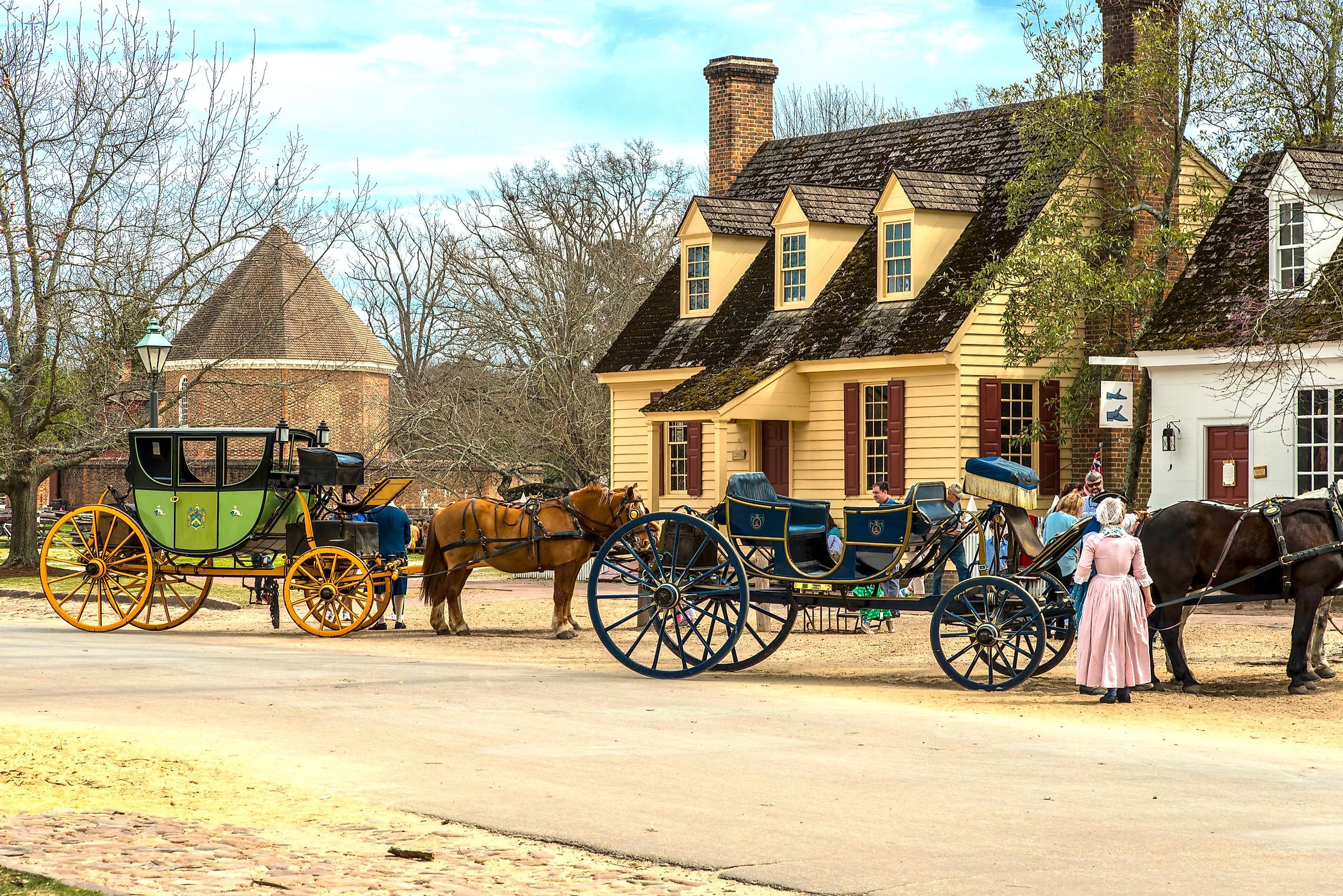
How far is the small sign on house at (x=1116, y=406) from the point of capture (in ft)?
81.6

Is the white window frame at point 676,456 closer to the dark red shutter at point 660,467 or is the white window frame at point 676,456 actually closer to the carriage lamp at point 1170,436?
the dark red shutter at point 660,467

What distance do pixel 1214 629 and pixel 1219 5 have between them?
380 inches

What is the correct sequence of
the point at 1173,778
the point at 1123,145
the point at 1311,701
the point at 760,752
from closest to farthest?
the point at 1173,778, the point at 760,752, the point at 1311,701, the point at 1123,145

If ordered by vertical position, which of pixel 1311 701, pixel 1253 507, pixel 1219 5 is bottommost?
pixel 1311 701

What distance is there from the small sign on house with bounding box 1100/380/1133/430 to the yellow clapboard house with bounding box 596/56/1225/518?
2.63m

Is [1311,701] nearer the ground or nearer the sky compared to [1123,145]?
nearer the ground

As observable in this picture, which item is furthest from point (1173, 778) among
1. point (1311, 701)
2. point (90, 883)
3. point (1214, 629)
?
point (1214, 629)

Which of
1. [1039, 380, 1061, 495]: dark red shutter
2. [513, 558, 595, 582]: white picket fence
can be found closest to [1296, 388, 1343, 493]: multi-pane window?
[1039, 380, 1061, 495]: dark red shutter

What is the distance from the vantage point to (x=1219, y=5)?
2412 cm

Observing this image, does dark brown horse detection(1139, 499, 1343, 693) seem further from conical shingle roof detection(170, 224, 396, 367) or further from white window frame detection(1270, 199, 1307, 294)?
conical shingle roof detection(170, 224, 396, 367)

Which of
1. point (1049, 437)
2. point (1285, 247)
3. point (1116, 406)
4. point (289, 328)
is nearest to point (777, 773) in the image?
point (1116, 406)

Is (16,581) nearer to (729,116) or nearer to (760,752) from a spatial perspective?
(729,116)

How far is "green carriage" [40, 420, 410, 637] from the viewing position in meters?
19.3

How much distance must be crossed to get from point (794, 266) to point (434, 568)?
42.9 feet
